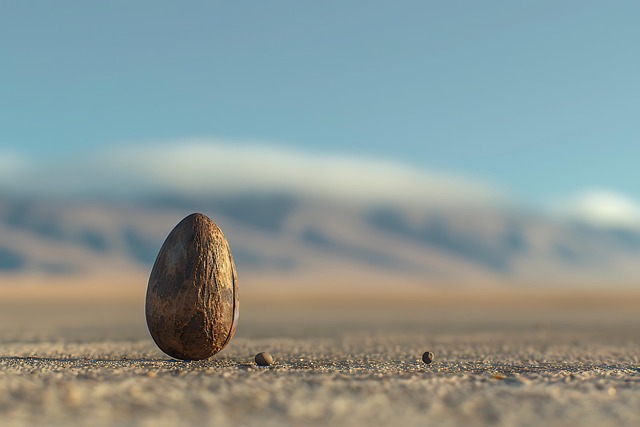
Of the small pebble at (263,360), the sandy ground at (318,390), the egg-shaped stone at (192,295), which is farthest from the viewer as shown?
the small pebble at (263,360)

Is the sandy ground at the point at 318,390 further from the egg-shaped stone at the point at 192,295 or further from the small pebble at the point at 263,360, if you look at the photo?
the egg-shaped stone at the point at 192,295

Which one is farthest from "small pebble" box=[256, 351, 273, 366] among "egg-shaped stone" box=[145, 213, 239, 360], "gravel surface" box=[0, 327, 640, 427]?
"egg-shaped stone" box=[145, 213, 239, 360]

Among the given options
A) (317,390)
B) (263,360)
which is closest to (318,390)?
(317,390)

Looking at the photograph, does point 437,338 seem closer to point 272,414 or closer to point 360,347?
point 360,347

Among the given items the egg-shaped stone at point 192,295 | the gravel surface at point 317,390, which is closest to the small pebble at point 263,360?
the gravel surface at point 317,390

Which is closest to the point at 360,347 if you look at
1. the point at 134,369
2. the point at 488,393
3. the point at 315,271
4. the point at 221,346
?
the point at 221,346

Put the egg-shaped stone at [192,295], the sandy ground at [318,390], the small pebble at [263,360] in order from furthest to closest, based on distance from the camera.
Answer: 1. the small pebble at [263,360]
2. the egg-shaped stone at [192,295]
3. the sandy ground at [318,390]

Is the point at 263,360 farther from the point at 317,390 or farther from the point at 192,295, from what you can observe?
the point at 317,390
